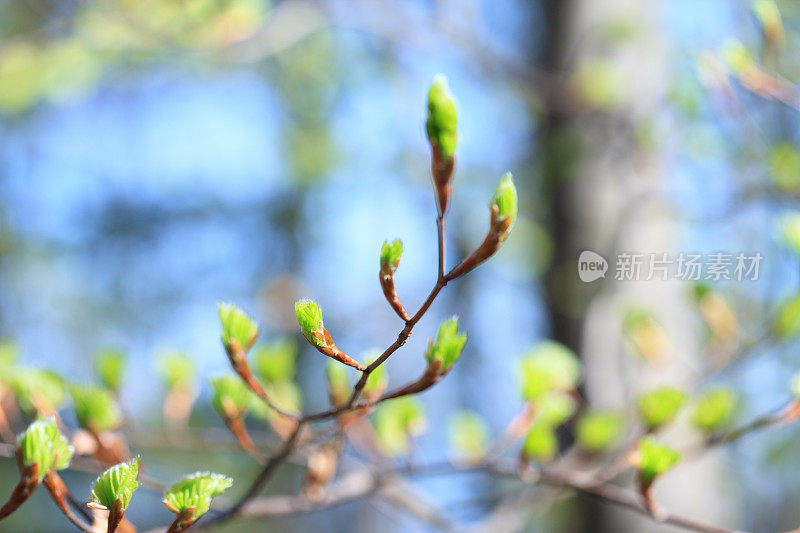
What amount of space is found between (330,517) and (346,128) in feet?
12.7

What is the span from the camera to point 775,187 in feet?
2.72

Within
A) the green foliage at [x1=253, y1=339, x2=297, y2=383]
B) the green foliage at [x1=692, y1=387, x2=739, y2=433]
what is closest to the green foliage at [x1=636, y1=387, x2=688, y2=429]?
the green foliage at [x1=692, y1=387, x2=739, y2=433]

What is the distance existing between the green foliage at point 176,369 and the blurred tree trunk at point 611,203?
0.71 m

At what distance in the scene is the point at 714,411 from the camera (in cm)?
51

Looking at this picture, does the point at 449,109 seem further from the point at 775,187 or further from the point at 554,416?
the point at 775,187

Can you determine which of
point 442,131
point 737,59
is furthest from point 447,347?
point 737,59

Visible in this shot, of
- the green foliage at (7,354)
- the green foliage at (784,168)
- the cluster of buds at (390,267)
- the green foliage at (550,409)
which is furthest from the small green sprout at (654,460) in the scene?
the green foliage at (784,168)

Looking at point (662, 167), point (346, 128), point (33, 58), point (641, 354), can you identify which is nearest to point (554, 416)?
point (641, 354)

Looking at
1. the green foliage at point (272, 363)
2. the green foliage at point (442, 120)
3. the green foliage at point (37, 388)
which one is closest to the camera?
the green foliage at point (442, 120)

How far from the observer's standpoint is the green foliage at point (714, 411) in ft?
1.67

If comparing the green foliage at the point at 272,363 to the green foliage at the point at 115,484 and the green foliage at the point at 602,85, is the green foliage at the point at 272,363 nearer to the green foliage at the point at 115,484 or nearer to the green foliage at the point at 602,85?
the green foliage at the point at 115,484

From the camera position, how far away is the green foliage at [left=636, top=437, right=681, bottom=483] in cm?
39

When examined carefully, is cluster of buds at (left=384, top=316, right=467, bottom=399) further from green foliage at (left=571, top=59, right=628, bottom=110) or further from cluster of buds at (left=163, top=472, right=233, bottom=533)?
green foliage at (left=571, top=59, right=628, bottom=110)

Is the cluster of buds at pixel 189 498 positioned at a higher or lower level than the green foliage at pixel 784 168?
lower
